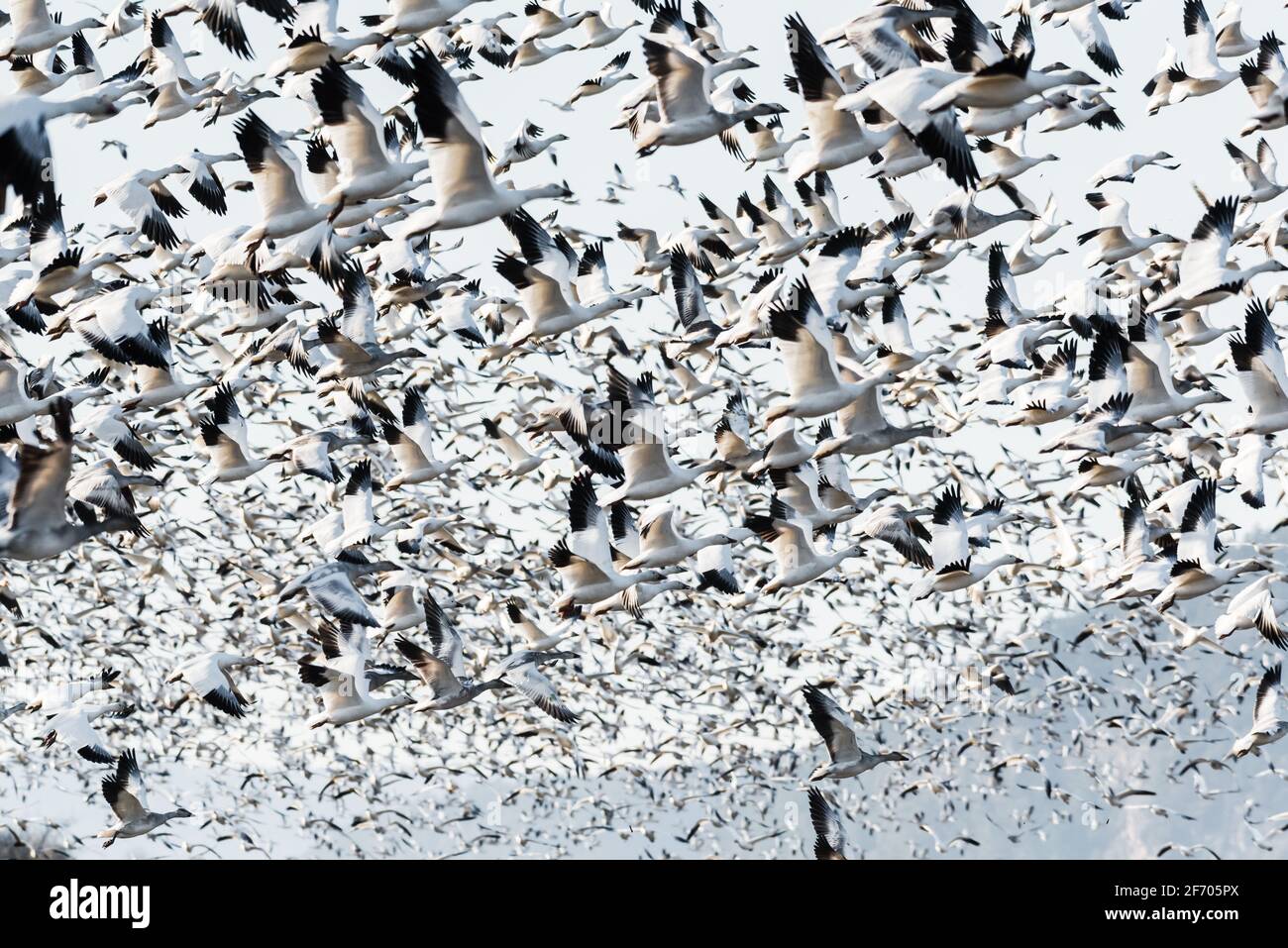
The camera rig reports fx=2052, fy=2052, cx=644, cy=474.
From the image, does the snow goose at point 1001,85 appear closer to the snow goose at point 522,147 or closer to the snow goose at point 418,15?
the snow goose at point 418,15

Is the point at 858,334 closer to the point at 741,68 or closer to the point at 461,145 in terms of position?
the point at 741,68

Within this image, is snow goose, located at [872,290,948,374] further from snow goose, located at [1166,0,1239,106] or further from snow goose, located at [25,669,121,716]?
snow goose, located at [25,669,121,716]

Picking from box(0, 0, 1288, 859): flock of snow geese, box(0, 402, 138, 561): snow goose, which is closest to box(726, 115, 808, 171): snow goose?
box(0, 0, 1288, 859): flock of snow geese

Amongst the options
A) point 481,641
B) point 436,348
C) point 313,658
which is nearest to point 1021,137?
point 436,348

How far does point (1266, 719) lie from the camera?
2369 centimetres

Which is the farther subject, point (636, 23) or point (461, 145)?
point (636, 23)

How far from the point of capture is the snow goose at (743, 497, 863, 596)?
868 inches

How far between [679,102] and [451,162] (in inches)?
124

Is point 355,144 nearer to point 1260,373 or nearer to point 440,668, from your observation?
point 440,668

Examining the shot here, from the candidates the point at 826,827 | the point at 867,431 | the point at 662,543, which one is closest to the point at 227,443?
the point at 662,543
